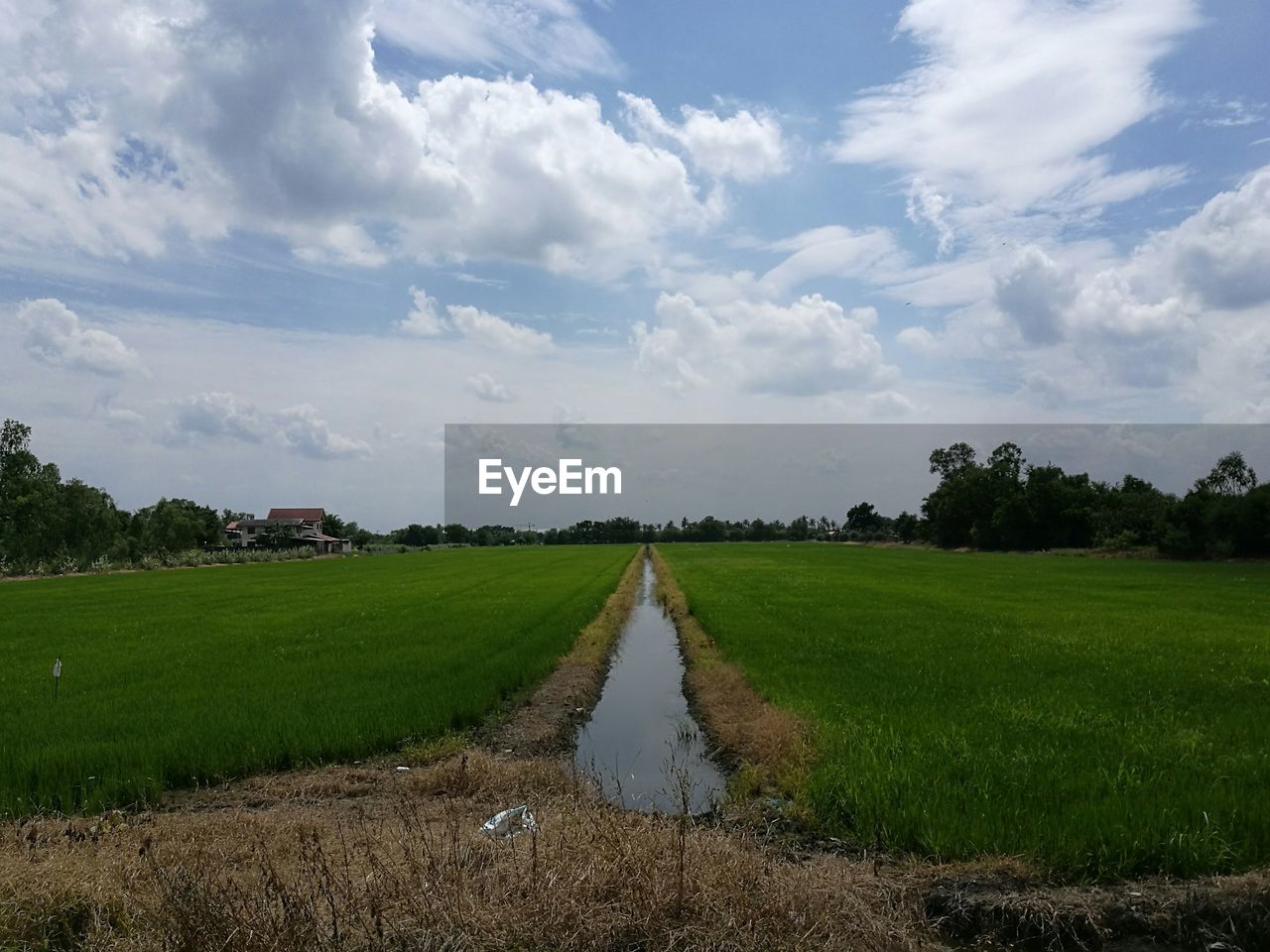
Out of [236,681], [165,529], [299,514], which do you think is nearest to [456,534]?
[299,514]

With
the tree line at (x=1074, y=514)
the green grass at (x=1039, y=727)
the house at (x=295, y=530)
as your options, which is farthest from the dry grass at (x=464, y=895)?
the house at (x=295, y=530)

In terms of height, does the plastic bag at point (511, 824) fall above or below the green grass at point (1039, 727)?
above

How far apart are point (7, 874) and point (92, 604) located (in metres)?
27.0

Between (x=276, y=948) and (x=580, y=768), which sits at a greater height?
(x=276, y=948)

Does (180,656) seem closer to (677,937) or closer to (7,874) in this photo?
(7,874)

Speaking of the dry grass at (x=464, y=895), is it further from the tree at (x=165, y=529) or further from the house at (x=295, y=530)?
the house at (x=295, y=530)

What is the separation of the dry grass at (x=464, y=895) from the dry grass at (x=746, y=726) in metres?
2.33

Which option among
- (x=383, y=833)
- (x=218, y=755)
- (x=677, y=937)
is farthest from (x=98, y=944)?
(x=218, y=755)

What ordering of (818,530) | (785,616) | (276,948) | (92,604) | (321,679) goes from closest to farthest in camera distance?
(276,948) < (321,679) < (785,616) < (92,604) < (818,530)

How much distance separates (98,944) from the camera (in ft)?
13.9

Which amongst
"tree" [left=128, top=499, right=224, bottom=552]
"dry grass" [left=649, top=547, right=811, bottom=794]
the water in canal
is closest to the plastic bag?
the water in canal

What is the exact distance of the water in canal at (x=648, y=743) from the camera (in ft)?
26.0

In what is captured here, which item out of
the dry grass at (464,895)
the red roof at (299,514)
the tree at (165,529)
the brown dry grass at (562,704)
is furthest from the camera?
the red roof at (299,514)

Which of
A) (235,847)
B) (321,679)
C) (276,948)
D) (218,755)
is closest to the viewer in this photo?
(276,948)
